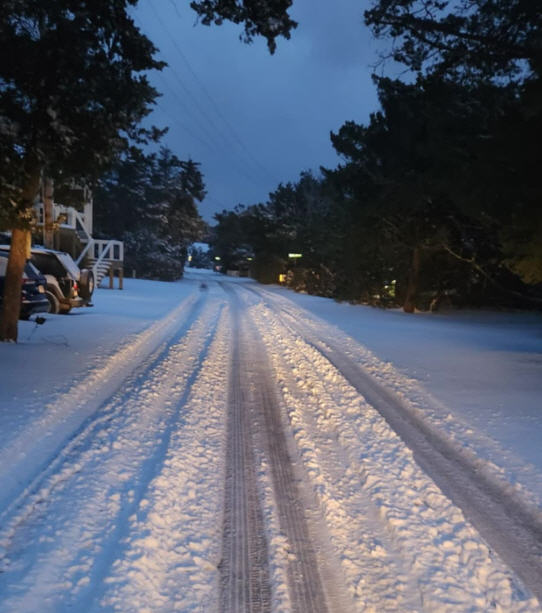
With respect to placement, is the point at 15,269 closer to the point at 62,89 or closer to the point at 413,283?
the point at 62,89

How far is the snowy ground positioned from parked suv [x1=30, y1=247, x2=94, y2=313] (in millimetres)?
4433

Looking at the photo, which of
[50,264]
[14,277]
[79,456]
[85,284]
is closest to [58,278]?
[50,264]

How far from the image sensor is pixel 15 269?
8.08 metres

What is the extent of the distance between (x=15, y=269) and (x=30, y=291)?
6.64ft

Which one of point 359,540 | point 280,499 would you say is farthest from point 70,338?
point 359,540

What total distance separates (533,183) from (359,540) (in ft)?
26.7

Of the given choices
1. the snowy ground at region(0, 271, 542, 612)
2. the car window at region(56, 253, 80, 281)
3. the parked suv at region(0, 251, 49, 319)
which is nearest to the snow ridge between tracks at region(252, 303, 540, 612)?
the snowy ground at region(0, 271, 542, 612)

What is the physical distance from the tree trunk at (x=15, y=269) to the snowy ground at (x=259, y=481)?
523 millimetres

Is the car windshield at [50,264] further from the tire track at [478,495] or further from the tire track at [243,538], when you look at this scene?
the tire track at [478,495]

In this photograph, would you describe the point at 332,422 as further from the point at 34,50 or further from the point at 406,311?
the point at 406,311

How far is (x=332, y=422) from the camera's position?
16.8 feet

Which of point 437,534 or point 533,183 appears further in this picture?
point 533,183

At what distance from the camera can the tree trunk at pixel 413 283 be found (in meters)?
19.9

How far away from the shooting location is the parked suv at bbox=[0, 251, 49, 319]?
32.3ft
